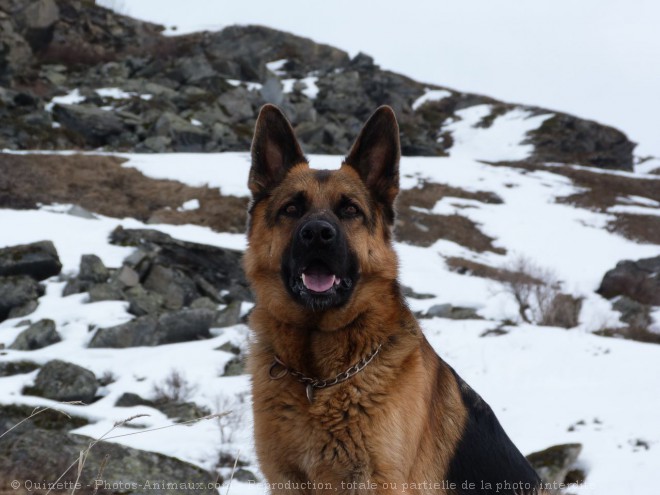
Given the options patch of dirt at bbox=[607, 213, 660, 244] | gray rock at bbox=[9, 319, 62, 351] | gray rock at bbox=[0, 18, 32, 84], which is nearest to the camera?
gray rock at bbox=[9, 319, 62, 351]

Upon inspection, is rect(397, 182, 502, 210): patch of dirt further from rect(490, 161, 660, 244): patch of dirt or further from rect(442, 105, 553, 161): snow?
rect(442, 105, 553, 161): snow

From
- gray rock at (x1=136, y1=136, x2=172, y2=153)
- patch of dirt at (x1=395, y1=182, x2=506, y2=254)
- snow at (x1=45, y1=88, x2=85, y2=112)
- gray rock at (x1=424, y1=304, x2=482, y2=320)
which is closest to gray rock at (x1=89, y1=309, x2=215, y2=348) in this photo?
gray rock at (x1=424, y1=304, x2=482, y2=320)

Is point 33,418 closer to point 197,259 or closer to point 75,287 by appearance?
point 75,287

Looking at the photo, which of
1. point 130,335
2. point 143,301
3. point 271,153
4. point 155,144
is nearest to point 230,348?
point 130,335

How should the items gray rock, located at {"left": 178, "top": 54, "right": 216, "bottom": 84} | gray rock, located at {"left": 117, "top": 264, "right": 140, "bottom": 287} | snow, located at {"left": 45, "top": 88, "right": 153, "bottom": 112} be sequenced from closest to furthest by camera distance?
gray rock, located at {"left": 117, "top": 264, "right": 140, "bottom": 287} → snow, located at {"left": 45, "top": 88, "right": 153, "bottom": 112} → gray rock, located at {"left": 178, "top": 54, "right": 216, "bottom": 84}

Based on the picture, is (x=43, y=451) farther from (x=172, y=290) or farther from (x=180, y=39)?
(x=180, y=39)

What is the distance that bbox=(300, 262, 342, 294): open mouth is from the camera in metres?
3.09

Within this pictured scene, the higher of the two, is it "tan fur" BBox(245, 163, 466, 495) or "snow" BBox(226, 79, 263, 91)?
"snow" BBox(226, 79, 263, 91)

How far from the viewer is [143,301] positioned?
34.1 feet

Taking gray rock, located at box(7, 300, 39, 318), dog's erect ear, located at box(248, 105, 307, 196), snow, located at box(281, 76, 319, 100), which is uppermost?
snow, located at box(281, 76, 319, 100)

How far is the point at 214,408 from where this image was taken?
714 centimetres

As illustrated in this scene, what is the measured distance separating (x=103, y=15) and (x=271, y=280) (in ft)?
173

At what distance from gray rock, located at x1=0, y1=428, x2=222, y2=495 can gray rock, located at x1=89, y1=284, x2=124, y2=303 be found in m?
5.70

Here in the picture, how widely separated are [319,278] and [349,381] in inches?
24.4
